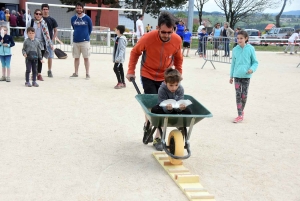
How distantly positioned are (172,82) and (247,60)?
8.62ft

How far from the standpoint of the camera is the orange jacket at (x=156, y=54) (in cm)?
524

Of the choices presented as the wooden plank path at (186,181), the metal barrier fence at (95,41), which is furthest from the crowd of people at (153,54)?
the metal barrier fence at (95,41)

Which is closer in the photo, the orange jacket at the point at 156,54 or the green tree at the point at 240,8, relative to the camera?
the orange jacket at the point at 156,54

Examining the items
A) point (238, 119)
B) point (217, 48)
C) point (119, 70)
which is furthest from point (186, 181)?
point (217, 48)

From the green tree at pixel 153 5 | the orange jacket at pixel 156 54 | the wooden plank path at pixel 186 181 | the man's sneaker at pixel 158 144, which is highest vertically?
the green tree at pixel 153 5

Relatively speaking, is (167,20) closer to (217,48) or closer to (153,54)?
(153,54)

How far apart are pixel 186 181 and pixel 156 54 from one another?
5.36 feet

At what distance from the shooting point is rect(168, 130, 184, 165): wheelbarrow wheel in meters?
4.78

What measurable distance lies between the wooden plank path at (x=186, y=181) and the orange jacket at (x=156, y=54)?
1057mm

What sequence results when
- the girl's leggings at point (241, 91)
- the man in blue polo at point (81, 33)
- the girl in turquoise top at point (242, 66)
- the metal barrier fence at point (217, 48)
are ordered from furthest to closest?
the metal barrier fence at point (217, 48), the man in blue polo at point (81, 33), the girl's leggings at point (241, 91), the girl in turquoise top at point (242, 66)

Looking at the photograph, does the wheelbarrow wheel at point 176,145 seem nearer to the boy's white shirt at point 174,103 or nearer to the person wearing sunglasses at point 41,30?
the boy's white shirt at point 174,103

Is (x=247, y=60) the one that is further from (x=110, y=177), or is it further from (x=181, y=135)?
(x=110, y=177)

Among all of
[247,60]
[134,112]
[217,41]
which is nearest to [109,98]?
[134,112]

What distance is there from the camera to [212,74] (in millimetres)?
13625
